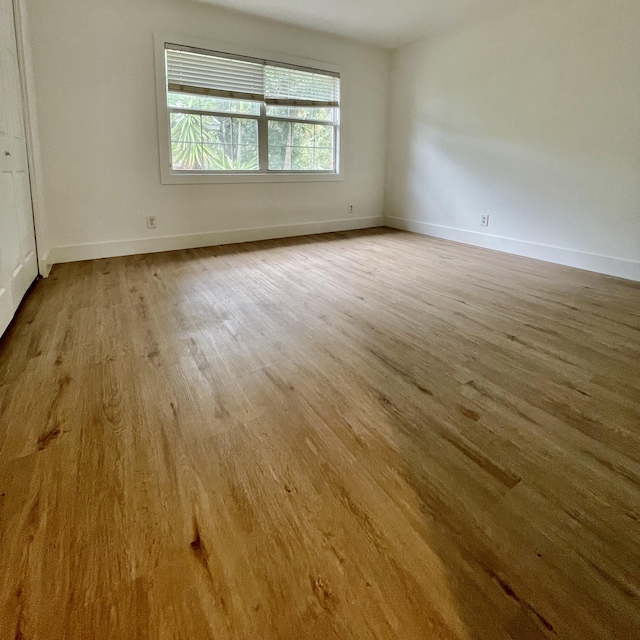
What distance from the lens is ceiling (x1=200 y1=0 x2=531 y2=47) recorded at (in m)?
3.84

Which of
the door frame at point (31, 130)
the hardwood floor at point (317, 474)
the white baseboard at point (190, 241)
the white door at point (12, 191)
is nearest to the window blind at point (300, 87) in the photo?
the white baseboard at point (190, 241)

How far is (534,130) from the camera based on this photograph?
154 inches

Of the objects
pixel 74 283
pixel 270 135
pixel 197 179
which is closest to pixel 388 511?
pixel 74 283

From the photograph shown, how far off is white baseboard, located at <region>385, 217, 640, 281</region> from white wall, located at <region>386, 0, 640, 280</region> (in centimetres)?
1

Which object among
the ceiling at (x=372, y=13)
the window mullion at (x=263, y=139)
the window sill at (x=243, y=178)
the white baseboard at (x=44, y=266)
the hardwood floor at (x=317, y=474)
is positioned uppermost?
the ceiling at (x=372, y=13)

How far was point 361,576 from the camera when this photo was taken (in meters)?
0.92

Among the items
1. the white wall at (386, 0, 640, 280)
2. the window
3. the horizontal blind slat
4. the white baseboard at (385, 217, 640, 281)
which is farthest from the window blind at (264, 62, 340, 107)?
the white baseboard at (385, 217, 640, 281)

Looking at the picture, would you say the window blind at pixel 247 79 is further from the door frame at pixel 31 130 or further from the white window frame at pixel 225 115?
the door frame at pixel 31 130

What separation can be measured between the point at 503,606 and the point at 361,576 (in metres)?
0.30

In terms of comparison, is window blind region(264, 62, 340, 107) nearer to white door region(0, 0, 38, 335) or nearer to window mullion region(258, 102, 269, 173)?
window mullion region(258, 102, 269, 173)

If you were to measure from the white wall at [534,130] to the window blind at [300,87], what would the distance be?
0.98 meters

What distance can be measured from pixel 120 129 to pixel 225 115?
107 centimetres

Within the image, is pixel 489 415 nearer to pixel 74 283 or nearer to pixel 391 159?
pixel 74 283

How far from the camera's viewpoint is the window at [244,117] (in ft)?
13.1
